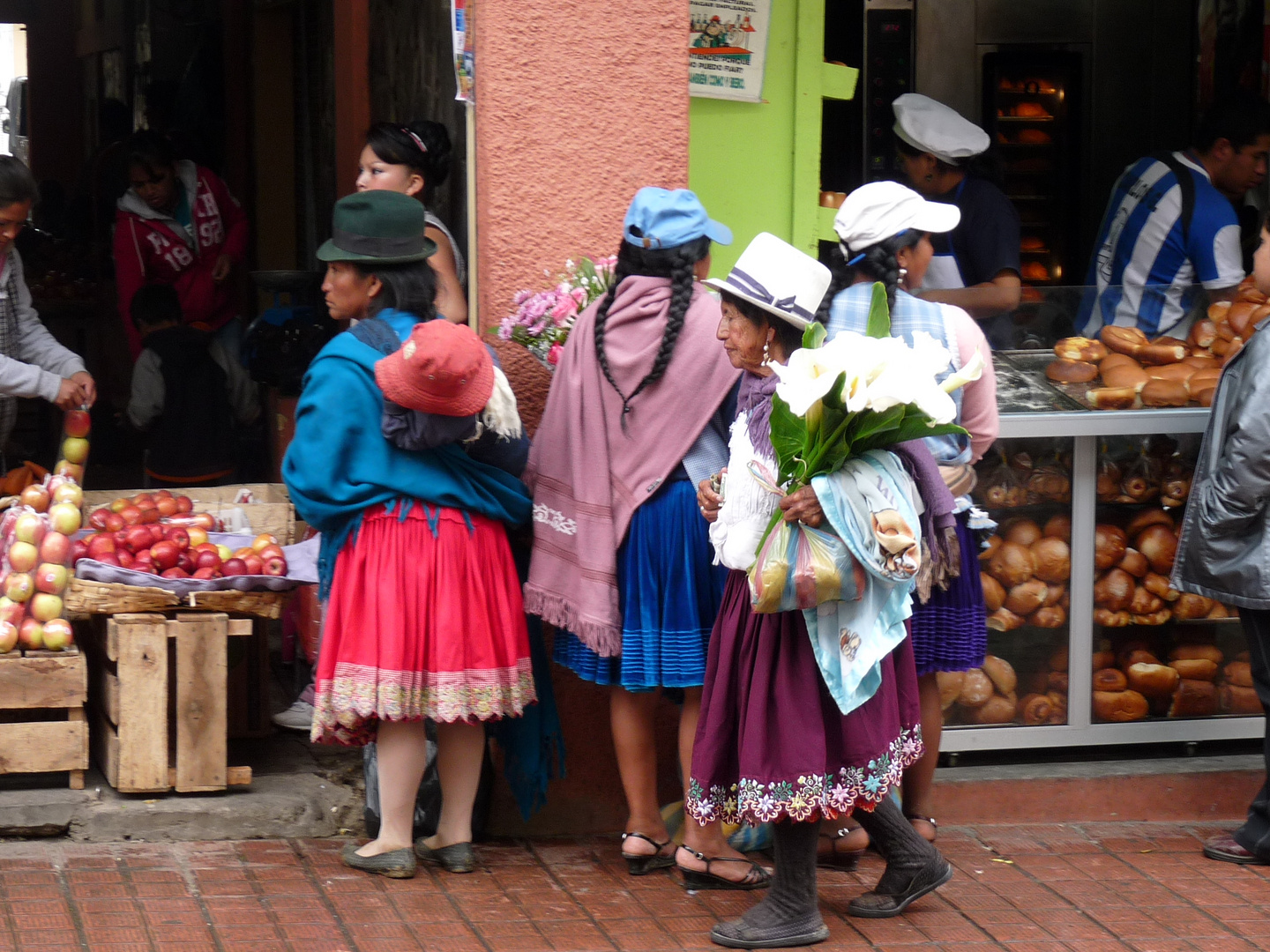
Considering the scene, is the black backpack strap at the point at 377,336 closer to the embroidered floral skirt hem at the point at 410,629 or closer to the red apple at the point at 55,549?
the embroidered floral skirt hem at the point at 410,629

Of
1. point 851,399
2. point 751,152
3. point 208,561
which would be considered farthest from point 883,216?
point 208,561

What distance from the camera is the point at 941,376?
4.44 meters

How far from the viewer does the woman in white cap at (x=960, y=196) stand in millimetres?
5711

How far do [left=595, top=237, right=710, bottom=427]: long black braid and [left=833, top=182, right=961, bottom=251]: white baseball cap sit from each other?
1.30 ft

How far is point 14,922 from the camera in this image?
3.96 metres

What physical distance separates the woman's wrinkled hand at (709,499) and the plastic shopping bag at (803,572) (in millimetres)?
298

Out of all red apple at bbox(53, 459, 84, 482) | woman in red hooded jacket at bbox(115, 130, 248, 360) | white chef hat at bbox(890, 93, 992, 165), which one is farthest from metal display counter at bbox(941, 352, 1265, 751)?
woman in red hooded jacket at bbox(115, 130, 248, 360)

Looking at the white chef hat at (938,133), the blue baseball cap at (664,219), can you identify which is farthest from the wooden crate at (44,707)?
the white chef hat at (938,133)

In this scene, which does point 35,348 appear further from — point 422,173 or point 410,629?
point 410,629

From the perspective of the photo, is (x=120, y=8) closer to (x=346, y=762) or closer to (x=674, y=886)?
(x=346, y=762)

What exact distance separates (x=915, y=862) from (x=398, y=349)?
1.92m

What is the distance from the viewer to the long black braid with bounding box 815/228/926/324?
14.2 ft

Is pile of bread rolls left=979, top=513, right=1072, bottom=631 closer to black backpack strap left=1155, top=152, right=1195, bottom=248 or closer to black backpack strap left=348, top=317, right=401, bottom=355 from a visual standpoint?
black backpack strap left=1155, top=152, right=1195, bottom=248

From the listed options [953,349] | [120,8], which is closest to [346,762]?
[953,349]
